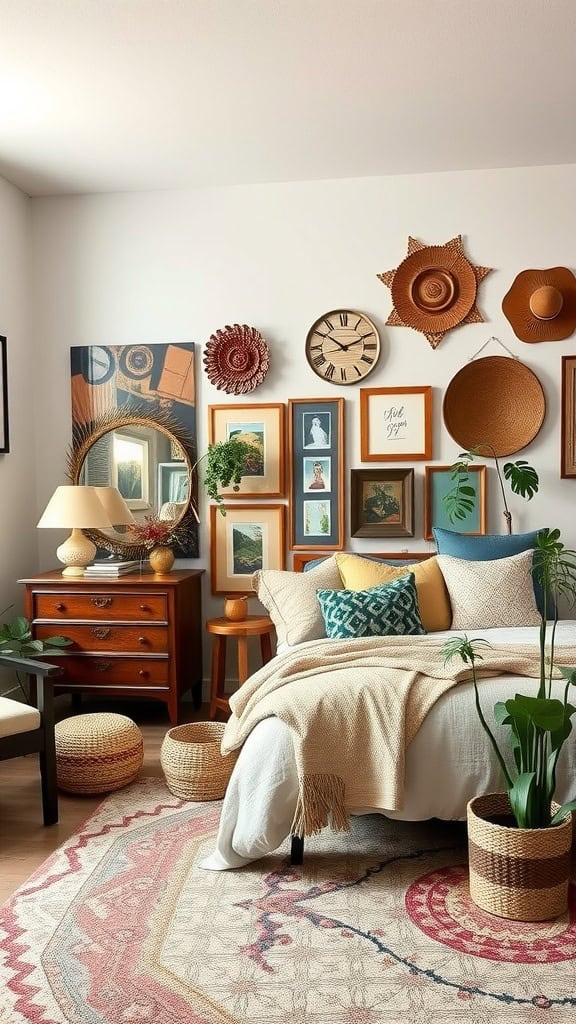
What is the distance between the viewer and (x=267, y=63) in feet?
11.0

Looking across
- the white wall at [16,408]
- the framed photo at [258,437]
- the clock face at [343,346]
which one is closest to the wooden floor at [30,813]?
the white wall at [16,408]

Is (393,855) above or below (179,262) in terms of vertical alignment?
below

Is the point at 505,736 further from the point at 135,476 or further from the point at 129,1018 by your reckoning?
the point at 135,476

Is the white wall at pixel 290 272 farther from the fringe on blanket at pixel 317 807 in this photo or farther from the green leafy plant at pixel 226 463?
the fringe on blanket at pixel 317 807

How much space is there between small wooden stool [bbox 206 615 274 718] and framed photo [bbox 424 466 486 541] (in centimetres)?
102

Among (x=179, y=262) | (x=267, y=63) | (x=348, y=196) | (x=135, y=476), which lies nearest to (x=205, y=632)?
(x=135, y=476)

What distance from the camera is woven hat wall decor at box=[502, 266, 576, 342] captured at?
4.57m

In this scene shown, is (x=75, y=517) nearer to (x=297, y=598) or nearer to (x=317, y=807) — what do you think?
(x=297, y=598)

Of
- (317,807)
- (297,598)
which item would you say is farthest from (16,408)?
(317,807)

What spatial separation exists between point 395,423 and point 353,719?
2275mm

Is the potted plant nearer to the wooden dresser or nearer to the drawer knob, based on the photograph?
the wooden dresser

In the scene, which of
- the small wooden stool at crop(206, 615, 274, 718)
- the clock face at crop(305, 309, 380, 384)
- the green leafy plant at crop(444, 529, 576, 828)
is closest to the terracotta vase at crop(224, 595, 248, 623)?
the small wooden stool at crop(206, 615, 274, 718)

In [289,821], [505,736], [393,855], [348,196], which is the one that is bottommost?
[393,855]

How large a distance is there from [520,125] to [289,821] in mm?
3168
